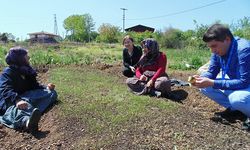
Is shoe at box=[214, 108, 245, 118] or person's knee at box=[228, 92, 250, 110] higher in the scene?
person's knee at box=[228, 92, 250, 110]

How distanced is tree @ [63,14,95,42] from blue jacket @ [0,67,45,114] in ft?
218

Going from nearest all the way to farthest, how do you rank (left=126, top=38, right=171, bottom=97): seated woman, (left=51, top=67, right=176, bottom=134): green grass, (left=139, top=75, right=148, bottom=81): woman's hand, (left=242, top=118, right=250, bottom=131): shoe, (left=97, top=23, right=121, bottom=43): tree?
(left=242, top=118, right=250, bottom=131): shoe → (left=51, top=67, right=176, bottom=134): green grass → (left=126, top=38, right=171, bottom=97): seated woman → (left=139, top=75, right=148, bottom=81): woman's hand → (left=97, top=23, right=121, bottom=43): tree

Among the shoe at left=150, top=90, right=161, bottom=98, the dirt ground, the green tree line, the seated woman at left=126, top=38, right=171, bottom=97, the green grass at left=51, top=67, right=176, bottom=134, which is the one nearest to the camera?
the dirt ground

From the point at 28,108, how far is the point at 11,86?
55cm

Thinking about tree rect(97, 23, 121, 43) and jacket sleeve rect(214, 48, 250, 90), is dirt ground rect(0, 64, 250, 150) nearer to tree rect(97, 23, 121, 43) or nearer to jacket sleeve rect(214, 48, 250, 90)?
jacket sleeve rect(214, 48, 250, 90)

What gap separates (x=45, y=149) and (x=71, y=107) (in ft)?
4.33

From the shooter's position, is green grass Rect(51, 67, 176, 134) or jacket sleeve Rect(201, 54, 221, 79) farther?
jacket sleeve Rect(201, 54, 221, 79)

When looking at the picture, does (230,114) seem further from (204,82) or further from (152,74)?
(152,74)

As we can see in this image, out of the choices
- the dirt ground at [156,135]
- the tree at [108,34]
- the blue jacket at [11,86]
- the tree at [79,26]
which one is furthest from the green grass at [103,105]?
the tree at [79,26]

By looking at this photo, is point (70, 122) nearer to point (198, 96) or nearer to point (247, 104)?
point (247, 104)

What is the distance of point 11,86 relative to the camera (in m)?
5.14

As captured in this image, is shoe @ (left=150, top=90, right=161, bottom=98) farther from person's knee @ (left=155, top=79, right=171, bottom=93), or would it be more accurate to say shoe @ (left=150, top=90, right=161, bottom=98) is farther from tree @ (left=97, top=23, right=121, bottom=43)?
tree @ (left=97, top=23, right=121, bottom=43)

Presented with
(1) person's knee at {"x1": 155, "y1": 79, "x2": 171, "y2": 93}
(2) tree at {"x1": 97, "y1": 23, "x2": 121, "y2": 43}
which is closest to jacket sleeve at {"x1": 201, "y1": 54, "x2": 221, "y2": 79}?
(1) person's knee at {"x1": 155, "y1": 79, "x2": 171, "y2": 93}

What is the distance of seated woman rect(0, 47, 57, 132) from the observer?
15.6 ft
